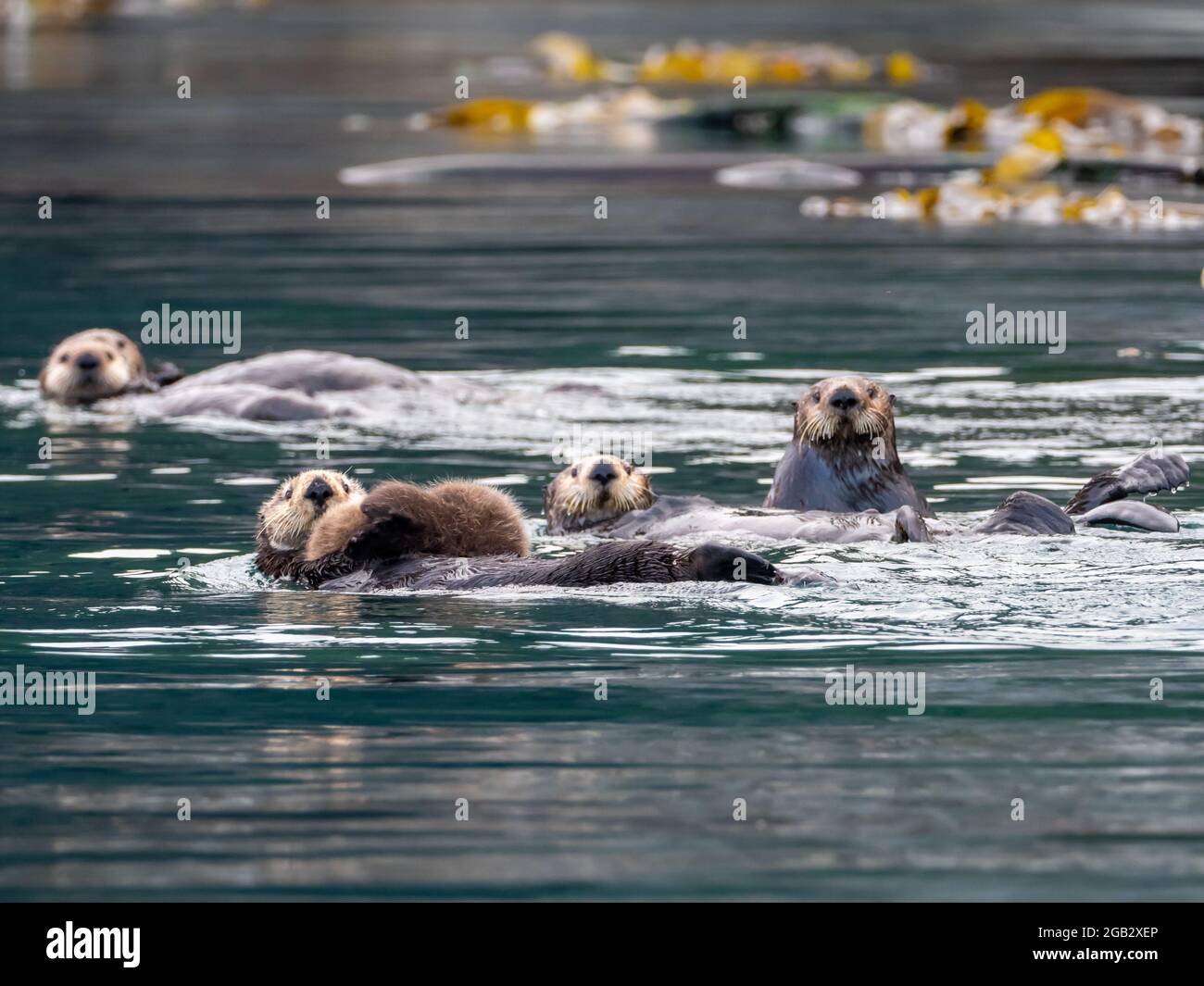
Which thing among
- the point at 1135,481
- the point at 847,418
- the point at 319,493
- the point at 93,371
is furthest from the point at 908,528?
the point at 93,371

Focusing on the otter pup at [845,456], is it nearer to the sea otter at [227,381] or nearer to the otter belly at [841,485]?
the otter belly at [841,485]

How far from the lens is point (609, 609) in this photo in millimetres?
6527

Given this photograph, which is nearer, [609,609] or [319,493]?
[609,609]

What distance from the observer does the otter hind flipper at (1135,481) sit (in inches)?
315

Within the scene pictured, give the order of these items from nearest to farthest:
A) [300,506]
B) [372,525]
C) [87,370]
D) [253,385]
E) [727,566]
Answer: [727,566], [372,525], [300,506], [253,385], [87,370]

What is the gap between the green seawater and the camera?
15.0ft

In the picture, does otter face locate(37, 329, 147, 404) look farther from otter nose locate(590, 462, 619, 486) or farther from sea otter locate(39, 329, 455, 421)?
otter nose locate(590, 462, 619, 486)

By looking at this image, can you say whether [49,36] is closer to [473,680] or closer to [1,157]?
[1,157]

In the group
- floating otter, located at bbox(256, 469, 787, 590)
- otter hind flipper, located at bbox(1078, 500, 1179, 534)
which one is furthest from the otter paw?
otter hind flipper, located at bbox(1078, 500, 1179, 534)

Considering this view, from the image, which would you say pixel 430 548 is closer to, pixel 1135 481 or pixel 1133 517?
pixel 1133 517

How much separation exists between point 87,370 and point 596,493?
13.8 ft

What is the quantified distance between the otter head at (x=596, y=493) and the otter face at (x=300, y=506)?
869mm

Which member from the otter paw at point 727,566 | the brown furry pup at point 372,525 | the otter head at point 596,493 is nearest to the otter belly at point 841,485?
the otter head at point 596,493

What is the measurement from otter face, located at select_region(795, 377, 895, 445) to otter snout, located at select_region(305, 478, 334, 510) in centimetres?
168
